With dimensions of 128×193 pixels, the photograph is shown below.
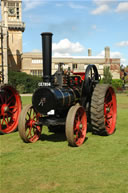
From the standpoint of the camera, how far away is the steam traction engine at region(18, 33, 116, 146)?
5.58 meters

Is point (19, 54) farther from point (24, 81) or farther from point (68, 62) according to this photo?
point (24, 81)

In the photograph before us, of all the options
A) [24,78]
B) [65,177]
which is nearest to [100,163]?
[65,177]

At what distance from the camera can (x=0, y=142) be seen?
247 inches

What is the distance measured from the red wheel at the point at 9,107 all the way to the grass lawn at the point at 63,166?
1131 mm

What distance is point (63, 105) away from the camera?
5.73 metres

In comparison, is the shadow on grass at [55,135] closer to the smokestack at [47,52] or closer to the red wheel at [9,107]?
the red wheel at [9,107]

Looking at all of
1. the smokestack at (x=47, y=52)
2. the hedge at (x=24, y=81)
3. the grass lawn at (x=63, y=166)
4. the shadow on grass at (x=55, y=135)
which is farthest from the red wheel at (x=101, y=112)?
the hedge at (x=24, y=81)

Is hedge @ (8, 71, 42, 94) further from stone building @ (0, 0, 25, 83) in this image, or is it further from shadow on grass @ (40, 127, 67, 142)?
shadow on grass @ (40, 127, 67, 142)

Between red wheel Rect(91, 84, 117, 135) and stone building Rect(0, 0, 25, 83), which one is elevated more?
stone building Rect(0, 0, 25, 83)

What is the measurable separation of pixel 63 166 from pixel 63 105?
5.57 feet

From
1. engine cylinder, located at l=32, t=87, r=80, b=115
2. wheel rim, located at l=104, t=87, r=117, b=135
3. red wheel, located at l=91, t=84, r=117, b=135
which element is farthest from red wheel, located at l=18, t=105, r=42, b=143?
wheel rim, located at l=104, t=87, r=117, b=135

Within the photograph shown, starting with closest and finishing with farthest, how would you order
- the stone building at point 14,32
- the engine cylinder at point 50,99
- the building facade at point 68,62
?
the engine cylinder at point 50,99, the stone building at point 14,32, the building facade at point 68,62

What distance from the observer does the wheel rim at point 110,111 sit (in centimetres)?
698

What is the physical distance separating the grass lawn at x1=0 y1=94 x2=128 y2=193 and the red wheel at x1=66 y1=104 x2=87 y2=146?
0.17m
